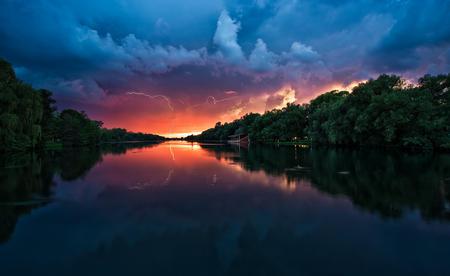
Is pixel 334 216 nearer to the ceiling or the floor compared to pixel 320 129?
nearer to the floor

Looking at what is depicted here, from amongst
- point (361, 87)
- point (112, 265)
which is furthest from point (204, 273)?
point (361, 87)

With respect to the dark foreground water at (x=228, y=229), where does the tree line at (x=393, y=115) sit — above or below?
above

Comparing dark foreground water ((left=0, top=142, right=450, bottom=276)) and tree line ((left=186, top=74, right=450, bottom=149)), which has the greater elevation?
tree line ((left=186, top=74, right=450, bottom=149))

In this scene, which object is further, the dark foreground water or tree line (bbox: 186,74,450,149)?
tree line (bbox: 186,74,450,149)

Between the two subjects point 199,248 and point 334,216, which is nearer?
point 199,248

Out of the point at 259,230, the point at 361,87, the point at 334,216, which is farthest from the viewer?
the point at 361,87

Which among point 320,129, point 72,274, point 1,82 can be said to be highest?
point 1,82

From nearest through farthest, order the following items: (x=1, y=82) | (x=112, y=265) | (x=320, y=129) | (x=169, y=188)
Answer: (x=112, y=265), (x=169, y=188), (x=1, y=82), (x=320, y=129)

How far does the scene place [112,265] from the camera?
6254 millimetres

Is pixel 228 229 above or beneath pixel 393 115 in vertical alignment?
beneath

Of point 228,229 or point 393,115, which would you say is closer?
point 228,229

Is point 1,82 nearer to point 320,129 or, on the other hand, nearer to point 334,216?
point 334,216

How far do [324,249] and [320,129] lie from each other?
69153 mm

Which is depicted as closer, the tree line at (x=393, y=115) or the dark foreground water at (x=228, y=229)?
the dark foreground water at (x=228, y=229)
